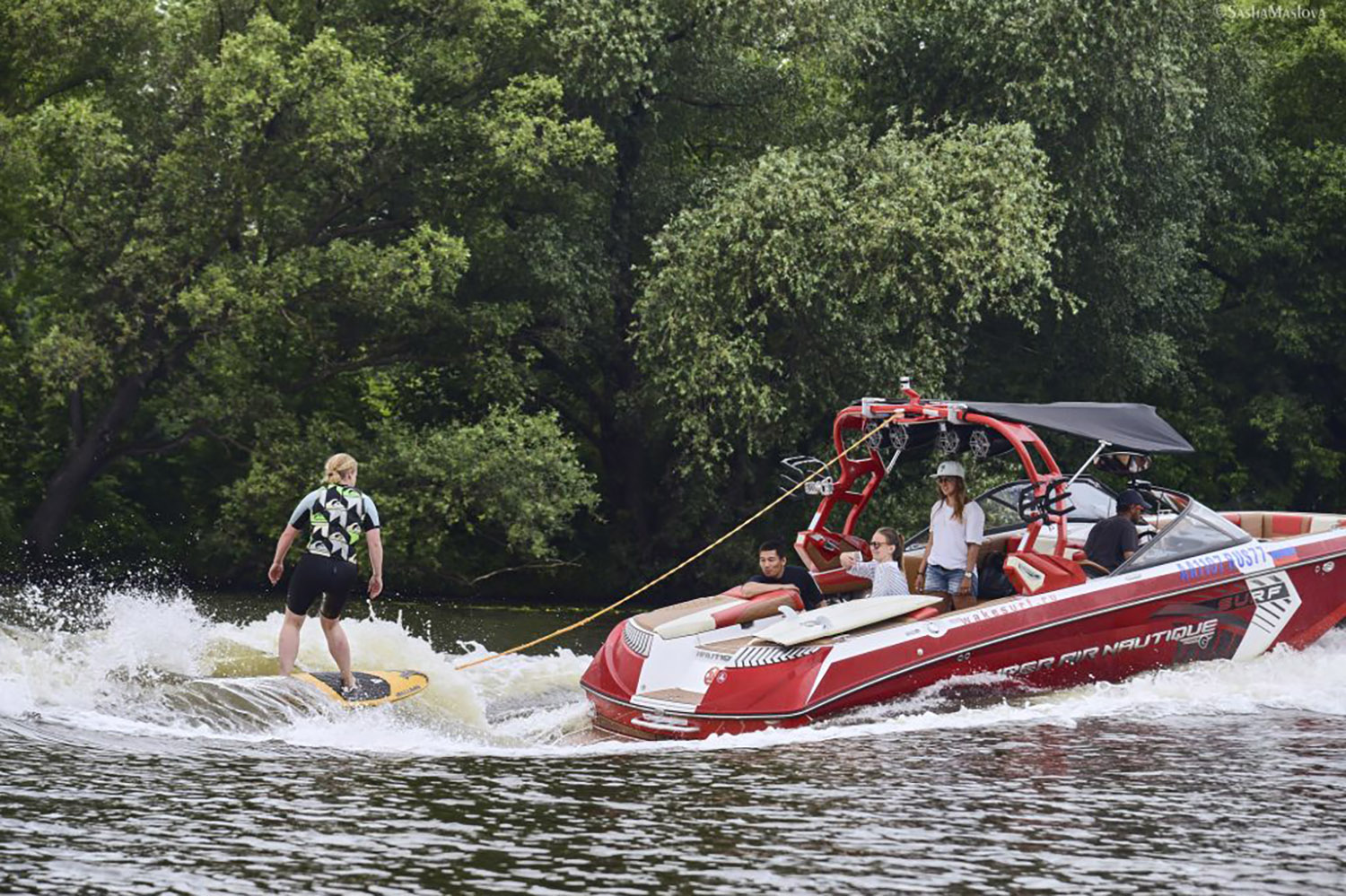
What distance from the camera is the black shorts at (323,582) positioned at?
13.3 metres

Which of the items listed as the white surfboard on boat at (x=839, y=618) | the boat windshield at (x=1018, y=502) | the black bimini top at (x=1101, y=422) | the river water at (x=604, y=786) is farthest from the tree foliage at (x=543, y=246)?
the white surfboard on boat at (x=839, y=618)

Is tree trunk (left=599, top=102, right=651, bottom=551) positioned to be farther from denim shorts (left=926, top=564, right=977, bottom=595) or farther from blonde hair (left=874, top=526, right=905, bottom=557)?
denim shorts (left=926, top=564, right=977, bottom=595)

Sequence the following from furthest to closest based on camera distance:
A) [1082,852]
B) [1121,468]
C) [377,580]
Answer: [1121,468], [377,580], [1082,852]

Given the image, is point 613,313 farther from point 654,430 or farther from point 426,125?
point 426,125

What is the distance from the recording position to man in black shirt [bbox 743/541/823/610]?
14.3m

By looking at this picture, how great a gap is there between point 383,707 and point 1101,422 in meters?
6.17

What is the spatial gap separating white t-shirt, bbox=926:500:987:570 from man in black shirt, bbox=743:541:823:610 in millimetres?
1061

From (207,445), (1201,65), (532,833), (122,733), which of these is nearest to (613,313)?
(207,445)

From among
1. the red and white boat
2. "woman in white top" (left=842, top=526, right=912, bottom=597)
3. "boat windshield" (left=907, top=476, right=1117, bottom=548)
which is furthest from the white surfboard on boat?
"boat windshield" (left=907, top=476, right=1117, bottom=548)

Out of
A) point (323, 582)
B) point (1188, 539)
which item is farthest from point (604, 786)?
point (1188, 539)

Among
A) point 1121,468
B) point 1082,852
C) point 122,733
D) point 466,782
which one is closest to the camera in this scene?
point 1082,852

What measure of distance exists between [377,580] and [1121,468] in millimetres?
7557

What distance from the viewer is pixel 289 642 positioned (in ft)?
44.3

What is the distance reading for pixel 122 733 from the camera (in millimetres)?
12055
